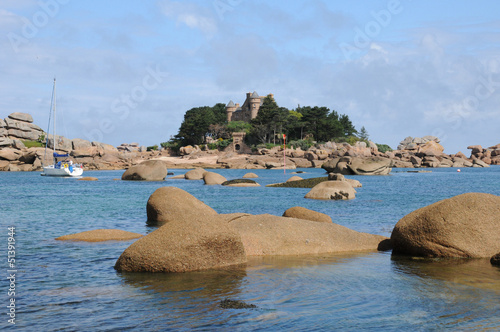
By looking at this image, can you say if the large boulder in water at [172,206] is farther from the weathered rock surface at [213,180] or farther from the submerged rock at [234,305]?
the weathered rock surface at [213,180]

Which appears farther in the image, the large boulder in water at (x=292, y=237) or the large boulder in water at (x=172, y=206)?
the large boulder in water at (x=172, y=206)

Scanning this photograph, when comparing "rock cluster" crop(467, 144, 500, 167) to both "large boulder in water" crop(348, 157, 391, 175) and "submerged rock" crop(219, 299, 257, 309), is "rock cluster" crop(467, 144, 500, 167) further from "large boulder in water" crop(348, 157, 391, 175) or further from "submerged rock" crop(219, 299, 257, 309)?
"submerged rock" crop(219, 299, 257, 309)

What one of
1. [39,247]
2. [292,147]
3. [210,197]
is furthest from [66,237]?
[292,147]

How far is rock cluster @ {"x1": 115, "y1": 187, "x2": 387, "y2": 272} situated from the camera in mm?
10516

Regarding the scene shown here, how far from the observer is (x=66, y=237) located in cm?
1517

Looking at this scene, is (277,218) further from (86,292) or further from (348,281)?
(86,292)

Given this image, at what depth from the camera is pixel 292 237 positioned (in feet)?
42.6

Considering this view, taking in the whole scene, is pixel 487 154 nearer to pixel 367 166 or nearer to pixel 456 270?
pixel 367 166

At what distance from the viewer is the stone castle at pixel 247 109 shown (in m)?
144

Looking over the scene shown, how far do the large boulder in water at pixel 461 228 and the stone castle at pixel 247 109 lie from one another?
128498mm

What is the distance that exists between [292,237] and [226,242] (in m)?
2.55

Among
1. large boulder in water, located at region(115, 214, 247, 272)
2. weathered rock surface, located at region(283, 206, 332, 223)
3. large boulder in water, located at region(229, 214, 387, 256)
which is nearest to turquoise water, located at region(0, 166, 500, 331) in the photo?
large boulder in water, located at region(115, 214, 247, 272)

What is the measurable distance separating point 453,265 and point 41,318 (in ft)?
29.8

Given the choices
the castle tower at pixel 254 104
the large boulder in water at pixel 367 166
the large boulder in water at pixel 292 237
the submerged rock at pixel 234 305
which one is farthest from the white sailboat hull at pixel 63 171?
the castle tower at pixel 254 104
